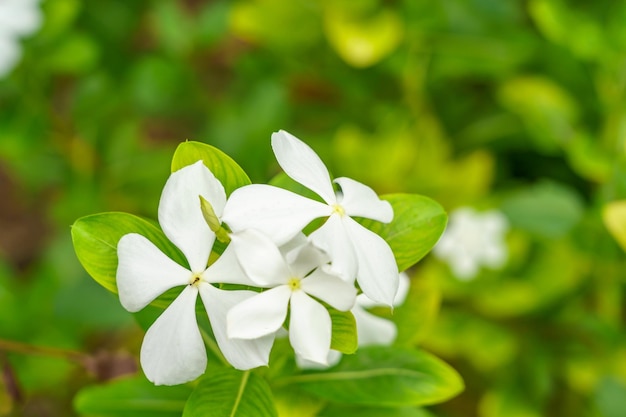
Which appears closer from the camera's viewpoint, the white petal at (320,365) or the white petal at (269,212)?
the white petal at (269,212)

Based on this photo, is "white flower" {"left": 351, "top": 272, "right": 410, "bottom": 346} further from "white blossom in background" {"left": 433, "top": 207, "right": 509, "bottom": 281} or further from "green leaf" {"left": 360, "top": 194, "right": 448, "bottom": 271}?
"white blossom in background" {"left": 433, "top": 207, "right": 509, "bottom": 281}

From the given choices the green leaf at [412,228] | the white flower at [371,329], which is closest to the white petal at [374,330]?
the white flower at [371,329]

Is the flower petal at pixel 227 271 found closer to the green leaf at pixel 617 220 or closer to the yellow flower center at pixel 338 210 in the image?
the yellow flower center at pixel 338 210

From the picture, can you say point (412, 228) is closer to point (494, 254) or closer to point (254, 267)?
point (254, 267)

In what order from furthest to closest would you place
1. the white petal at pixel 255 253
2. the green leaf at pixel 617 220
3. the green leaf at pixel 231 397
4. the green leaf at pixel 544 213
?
the green leaf at pixel 544 213
the green leaf at pixel 617 220
the green leaf at pixel 231 397
the white petal at pixel 255 253

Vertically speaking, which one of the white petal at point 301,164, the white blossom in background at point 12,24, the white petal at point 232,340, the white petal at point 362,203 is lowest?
the white petal at point 232,340

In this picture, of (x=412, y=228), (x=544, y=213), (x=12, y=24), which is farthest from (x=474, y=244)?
(x=12, y=24)

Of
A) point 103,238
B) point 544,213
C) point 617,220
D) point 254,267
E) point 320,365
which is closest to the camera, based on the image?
point 254,267

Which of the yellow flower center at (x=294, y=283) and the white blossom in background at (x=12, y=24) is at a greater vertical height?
the white blossom in background at (x=12, y=24)
